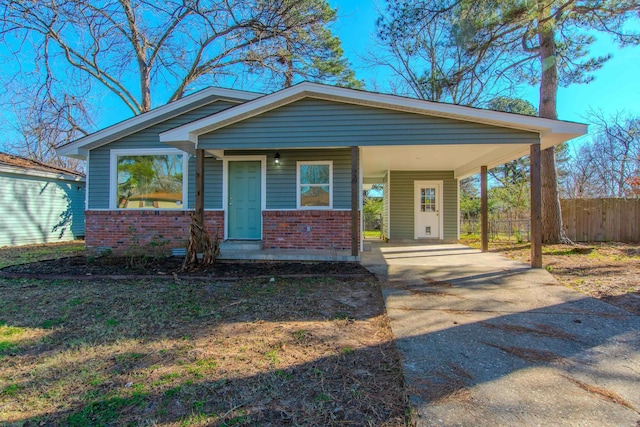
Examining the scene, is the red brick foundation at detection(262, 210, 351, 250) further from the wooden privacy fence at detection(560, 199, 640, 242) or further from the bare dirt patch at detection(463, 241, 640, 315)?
the wooden privacy fence at detection(560, 199, 640, 242)

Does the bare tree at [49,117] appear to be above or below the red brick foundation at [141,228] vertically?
above

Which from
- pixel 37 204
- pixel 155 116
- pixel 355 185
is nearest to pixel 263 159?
pixel 355 185

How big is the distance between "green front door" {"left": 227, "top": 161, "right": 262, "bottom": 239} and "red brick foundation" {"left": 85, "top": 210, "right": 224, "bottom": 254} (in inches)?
13.2

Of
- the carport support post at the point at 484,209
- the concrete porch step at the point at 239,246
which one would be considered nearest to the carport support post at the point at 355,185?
the concrete porch step at the point at 239,246

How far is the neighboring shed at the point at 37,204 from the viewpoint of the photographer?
36.0 feet

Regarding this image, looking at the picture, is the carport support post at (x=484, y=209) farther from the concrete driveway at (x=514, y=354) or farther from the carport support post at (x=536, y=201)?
the concrete driveway at (x=514, y=354)

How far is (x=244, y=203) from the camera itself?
7.96m

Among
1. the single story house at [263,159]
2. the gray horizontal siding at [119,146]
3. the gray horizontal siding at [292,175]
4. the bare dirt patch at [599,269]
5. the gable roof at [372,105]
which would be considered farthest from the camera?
the gray horizontal siding at [119,146]

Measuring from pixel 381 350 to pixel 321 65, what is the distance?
1279cm

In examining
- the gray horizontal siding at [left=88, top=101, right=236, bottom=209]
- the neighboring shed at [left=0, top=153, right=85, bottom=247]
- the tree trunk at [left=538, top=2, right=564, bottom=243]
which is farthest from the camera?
the neighboring shed at [left=0, top=153, right=85, bottom=247]

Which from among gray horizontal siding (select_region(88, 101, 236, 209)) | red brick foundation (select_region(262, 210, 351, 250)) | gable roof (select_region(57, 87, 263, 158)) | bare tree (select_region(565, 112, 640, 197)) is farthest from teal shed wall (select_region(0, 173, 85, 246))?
bare tree (select_region(565, 112, 640, 197))

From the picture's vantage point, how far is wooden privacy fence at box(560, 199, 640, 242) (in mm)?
10867

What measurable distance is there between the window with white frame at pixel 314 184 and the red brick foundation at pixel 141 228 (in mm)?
2075

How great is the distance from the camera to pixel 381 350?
2.69 m
